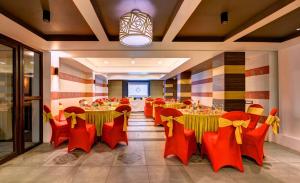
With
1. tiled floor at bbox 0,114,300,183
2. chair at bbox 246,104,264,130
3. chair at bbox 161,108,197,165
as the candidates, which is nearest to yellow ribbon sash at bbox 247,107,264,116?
chair at bbox 246,104,264,130

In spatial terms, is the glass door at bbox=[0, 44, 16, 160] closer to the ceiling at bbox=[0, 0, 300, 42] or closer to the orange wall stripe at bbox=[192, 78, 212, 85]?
the ceiling at bbox=[0, 0, 300, 42]

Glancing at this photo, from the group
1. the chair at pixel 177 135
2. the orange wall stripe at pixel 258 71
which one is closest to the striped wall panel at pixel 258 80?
the orange wall stripe at pixel 258 71

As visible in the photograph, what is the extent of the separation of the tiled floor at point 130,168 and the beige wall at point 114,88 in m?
12.8

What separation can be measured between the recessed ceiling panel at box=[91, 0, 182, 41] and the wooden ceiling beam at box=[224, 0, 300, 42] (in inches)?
57.6

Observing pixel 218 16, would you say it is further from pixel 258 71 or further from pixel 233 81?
pixel 258 71

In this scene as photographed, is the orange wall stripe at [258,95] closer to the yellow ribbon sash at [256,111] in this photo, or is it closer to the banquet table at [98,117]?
the yellow ribbon sash at [256,111]

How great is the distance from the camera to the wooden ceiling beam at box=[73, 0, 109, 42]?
270 centimetres

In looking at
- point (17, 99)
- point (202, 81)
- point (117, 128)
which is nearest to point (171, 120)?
point (117, 128)

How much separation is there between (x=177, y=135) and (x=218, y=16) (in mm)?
2332

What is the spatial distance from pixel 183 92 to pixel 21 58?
805cm

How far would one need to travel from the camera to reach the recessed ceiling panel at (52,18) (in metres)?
2.95

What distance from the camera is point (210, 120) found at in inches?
164

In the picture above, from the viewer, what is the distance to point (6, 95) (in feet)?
15.3

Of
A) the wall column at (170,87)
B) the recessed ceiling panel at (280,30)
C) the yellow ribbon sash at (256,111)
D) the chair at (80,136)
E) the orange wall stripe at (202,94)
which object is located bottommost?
the chair at (80,136)
